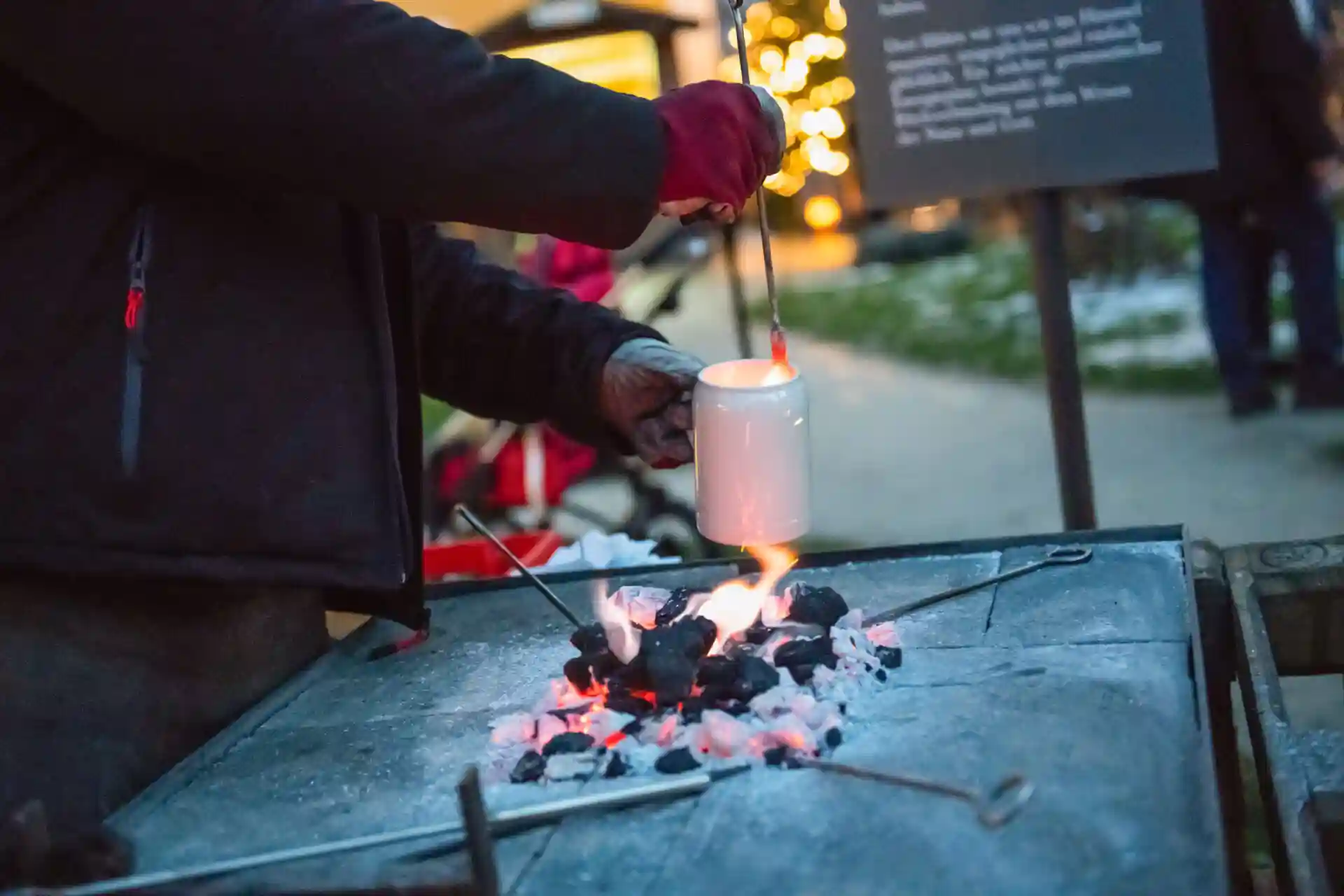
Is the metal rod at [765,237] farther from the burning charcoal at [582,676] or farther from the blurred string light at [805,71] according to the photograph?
the blurred string light at [805,71]

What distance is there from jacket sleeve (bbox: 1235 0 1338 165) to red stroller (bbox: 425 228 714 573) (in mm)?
1655

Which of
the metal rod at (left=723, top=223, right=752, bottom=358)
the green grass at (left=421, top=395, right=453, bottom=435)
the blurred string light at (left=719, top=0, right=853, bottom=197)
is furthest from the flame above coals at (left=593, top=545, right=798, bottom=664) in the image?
the green grass at (left=421, top=395, right=453, bottom=435)

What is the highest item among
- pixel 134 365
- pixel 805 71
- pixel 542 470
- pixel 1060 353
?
pixel 805 71

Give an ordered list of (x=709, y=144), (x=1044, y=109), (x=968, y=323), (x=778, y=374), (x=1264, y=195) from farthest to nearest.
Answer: (x=968, y=323) → (x=1264, y=195) → (x=1044, y=109) → (x=778, y=374) → (x=709, y=144)

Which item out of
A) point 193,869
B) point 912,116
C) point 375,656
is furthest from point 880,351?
point 193,869

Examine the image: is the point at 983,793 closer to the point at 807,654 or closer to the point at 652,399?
the point at 807,654

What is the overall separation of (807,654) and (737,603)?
16 cm

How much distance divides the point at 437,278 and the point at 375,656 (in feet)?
1.78

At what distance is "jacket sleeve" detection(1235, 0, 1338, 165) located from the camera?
13.2 ft

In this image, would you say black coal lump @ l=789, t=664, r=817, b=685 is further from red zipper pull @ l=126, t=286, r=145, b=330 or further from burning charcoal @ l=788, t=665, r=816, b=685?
red zipper pull @ l=126, t=286, r=145, b=330

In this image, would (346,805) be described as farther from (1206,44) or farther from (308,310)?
(1206,44)

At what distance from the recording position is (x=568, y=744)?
4.73 feet

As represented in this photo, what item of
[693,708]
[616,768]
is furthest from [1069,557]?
[616,768]

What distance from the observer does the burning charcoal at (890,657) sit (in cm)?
160
